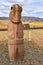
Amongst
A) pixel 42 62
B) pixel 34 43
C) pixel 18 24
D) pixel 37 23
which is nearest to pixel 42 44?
pixel 34 43

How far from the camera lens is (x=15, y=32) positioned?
3342mm

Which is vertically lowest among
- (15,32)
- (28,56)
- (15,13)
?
(28,56)

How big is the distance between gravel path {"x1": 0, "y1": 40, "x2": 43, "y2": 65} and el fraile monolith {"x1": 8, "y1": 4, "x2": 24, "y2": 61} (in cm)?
12

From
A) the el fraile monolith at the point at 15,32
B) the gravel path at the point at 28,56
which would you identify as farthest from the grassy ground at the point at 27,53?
the el fraile monolith at the point at 15,32

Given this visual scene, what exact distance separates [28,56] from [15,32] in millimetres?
603

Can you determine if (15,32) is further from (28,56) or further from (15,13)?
(28,56)

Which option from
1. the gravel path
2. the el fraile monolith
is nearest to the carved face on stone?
the el fraile monolith

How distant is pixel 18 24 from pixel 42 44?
142 cm

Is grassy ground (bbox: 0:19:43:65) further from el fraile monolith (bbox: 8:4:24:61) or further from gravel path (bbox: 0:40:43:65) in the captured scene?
el fraile monolith (bbox: 8:4:24:61)

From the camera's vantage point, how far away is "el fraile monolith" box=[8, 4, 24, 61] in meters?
3.28

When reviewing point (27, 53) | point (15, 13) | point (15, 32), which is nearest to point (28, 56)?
point (27, 53)

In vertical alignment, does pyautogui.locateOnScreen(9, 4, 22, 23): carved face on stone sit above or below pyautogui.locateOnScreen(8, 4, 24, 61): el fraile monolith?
above

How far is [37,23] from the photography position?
16.9 ft

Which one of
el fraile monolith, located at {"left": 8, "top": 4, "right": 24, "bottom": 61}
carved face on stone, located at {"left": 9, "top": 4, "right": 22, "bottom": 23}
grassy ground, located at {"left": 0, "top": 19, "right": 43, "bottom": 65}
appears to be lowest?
grassy ground, located at {"left": 0, "top": 19, "right": 43, "bottom": 65}
